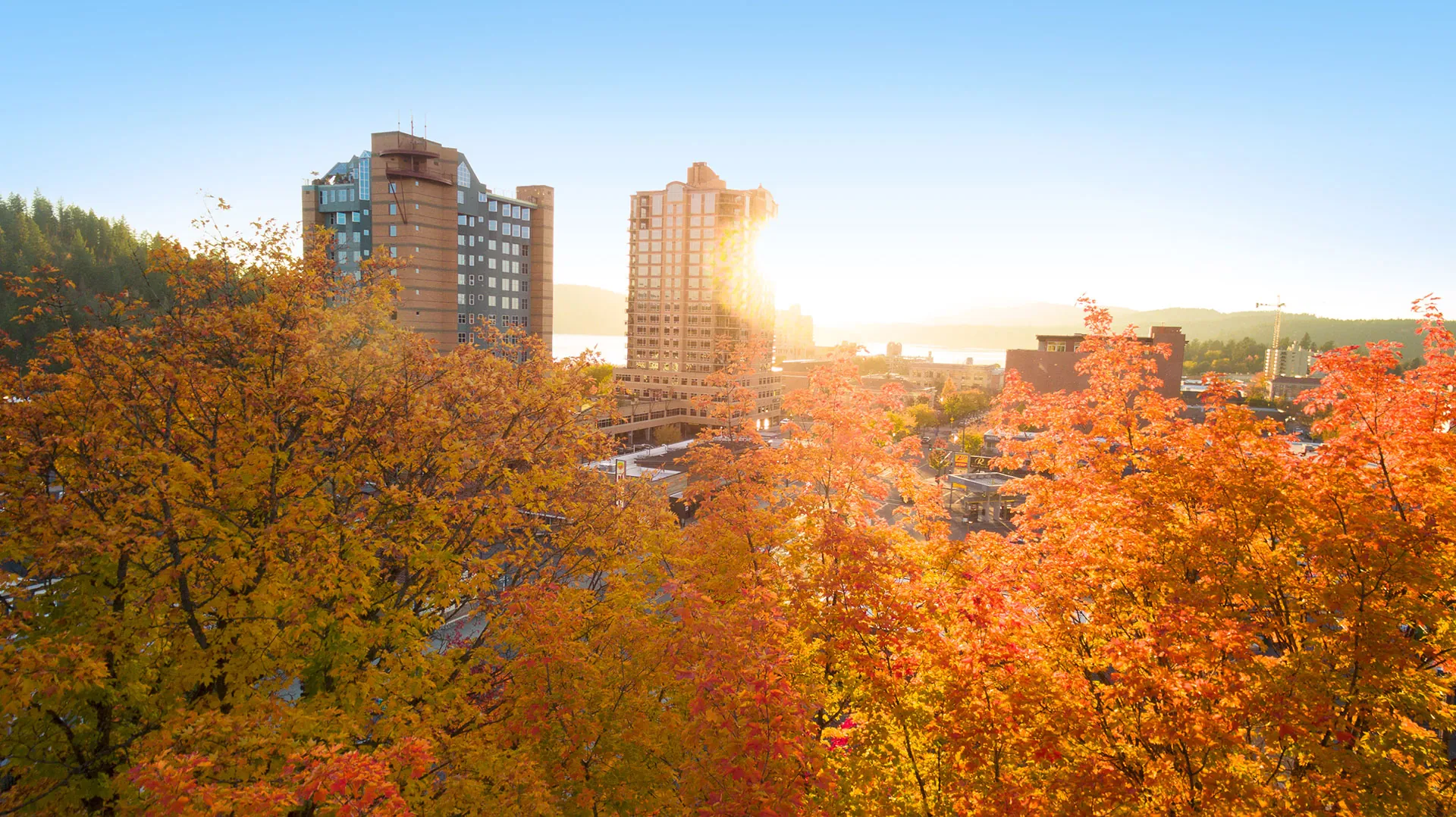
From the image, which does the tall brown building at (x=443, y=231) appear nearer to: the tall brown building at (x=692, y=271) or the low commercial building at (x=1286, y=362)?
the tall brown building at (x=692, y=271)

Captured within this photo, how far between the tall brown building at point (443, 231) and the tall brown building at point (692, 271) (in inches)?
953

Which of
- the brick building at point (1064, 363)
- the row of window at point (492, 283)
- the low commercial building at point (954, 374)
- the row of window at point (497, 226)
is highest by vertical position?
the row of window at point (497, 226)

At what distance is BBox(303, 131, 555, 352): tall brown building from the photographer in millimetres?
58562

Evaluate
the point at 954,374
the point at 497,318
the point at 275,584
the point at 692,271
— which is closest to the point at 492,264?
the point at 497,318

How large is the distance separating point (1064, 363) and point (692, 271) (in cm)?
5332

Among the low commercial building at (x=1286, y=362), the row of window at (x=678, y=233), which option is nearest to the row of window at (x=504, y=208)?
the row of window at (x=678, y=233)

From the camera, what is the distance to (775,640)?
9.48 m

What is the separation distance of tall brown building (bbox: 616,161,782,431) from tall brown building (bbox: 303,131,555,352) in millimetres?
24216

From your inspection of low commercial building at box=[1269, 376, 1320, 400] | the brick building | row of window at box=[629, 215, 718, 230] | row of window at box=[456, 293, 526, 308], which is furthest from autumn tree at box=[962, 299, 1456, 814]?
low commercial building at box=[1269, 376, 1320, 400]

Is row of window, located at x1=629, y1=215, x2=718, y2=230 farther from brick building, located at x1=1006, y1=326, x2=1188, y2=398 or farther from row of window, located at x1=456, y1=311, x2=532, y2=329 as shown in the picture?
brick building, located at x1=1006, y1=326, x2=1188, y2=398

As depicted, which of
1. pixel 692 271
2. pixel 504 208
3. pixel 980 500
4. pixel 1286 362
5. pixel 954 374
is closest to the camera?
pixel 980 500

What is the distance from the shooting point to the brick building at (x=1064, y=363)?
237 feet

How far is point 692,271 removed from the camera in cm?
10275

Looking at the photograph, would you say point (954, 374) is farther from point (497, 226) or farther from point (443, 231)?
point (443, 231)
